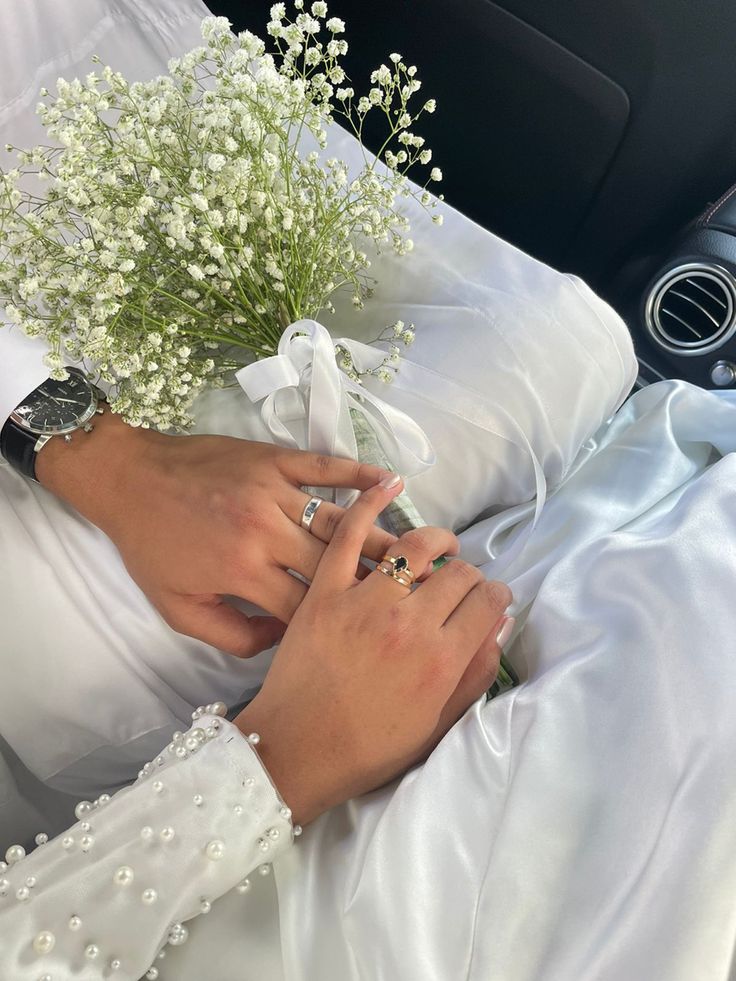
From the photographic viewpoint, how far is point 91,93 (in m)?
0.96

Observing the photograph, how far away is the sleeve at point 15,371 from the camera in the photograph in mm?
1131

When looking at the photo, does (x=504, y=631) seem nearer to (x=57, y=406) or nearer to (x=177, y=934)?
(x=177, y=934)

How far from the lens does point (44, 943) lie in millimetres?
842

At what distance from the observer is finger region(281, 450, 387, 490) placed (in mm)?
1063

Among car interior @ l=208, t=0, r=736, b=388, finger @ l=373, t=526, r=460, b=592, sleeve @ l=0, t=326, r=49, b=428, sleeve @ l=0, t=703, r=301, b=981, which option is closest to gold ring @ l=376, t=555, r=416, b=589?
finger @ l=373, t=526, r=460, b=592

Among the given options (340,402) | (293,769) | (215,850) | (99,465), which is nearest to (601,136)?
(340,402)

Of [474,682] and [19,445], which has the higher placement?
[19,445]

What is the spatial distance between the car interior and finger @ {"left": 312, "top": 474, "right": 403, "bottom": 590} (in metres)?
0.86

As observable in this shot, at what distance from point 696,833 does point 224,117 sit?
0.90 meters

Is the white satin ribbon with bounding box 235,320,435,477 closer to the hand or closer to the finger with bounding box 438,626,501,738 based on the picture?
the hand

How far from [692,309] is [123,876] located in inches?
52.7

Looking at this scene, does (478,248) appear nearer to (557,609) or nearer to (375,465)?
(375,465)

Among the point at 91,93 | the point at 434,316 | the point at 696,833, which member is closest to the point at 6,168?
the point at 91,93

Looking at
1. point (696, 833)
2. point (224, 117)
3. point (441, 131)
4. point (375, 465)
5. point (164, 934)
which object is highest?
point (224, 117)
